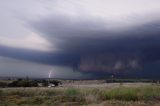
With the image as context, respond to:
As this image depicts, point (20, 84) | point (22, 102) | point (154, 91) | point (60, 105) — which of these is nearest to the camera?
point (60, 105)

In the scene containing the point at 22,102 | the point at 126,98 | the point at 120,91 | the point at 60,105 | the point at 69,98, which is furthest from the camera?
the point at 120,91

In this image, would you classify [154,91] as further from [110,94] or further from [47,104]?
[47,104]

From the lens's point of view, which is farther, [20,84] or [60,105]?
[20,84]

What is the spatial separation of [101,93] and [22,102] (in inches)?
610

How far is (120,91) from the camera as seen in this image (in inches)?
2071

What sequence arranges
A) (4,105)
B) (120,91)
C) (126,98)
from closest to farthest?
(4,105), (126,98), (120,91)

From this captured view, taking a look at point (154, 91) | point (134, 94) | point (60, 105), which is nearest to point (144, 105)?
point (60, 105)

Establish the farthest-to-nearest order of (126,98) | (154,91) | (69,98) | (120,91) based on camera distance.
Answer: (154,91) < (120,91) < (126,98) < (69,98)

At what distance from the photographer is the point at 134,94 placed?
50938 millimetres

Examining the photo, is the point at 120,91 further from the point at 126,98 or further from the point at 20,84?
the point at 20,84

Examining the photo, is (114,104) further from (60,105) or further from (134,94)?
(134,94)

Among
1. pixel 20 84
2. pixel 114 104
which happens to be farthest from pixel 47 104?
pixel 20 84

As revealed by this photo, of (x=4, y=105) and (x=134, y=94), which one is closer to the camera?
(x=4, y=105)

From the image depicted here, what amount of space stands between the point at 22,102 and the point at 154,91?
26479 mm
